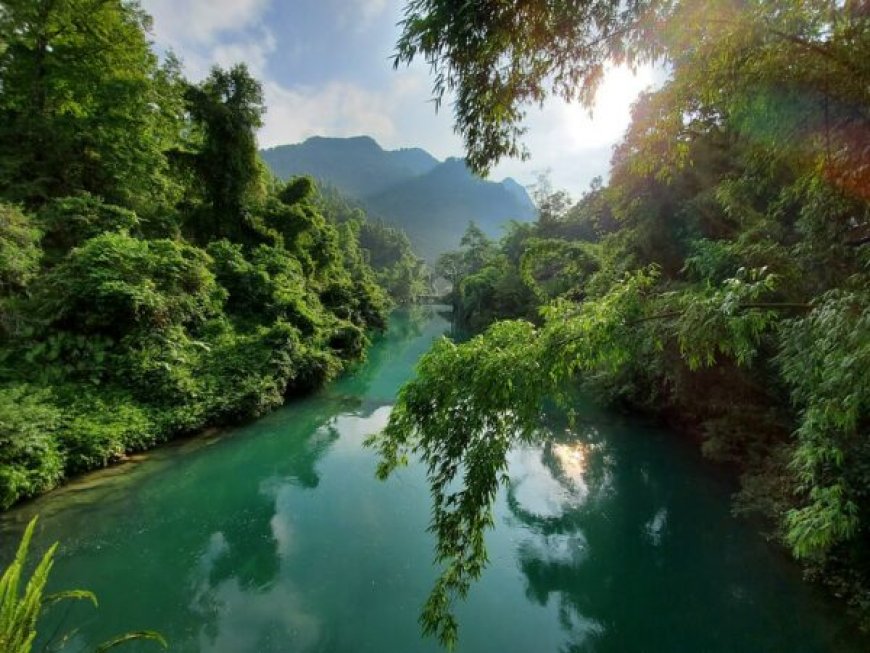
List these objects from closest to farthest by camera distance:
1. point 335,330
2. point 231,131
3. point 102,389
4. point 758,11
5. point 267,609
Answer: point 758,11, point 267,609, point 102,389, point 335,330, point 231,131

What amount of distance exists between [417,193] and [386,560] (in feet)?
575

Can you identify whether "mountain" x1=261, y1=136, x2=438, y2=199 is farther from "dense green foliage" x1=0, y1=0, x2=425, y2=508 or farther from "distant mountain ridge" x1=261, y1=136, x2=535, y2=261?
"dense green foliage" x1=0, y1=0, x2=425, y2=508

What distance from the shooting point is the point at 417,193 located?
172 meters

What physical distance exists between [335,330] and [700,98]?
1562 centimetres

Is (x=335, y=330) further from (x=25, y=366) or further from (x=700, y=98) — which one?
(x=700, y=98)

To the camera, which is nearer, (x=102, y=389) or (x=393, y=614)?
(x=393, y=614)

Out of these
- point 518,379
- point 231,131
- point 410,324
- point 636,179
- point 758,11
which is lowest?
point 410,324

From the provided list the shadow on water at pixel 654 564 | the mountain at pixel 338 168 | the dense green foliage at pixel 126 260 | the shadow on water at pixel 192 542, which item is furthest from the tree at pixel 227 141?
the mountain at pixel 338 168

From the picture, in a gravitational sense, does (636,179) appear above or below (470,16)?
above

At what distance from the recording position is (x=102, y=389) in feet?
29.8

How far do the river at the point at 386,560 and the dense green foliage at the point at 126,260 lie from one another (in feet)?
4.20

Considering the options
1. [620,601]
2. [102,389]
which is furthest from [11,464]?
[620,601]

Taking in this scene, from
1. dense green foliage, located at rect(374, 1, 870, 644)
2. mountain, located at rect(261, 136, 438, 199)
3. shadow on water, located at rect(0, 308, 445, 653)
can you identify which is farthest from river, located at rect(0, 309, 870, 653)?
mountain, located at rect(261, 136, 438, 199)

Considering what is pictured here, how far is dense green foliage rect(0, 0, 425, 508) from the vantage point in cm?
852
